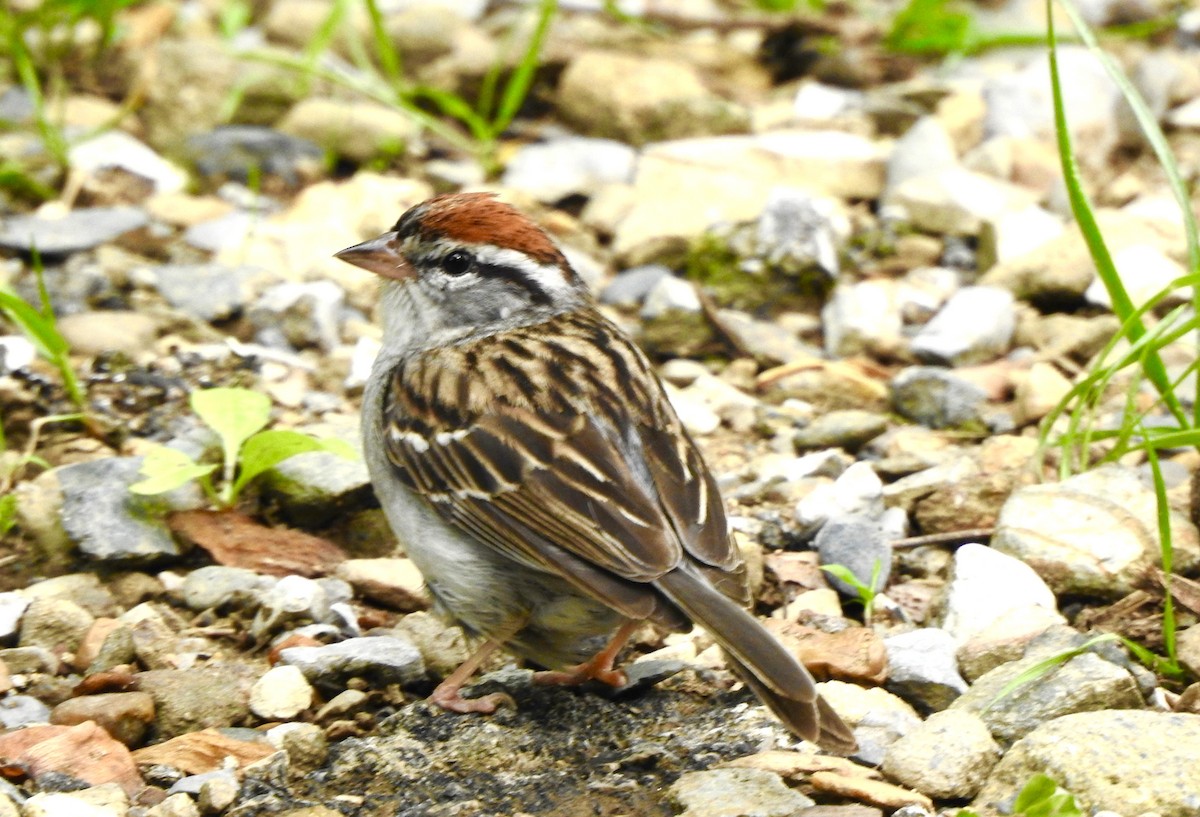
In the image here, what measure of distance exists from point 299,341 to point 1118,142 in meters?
3.76

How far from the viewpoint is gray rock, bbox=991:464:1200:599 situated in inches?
165

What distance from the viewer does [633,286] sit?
6.22 m

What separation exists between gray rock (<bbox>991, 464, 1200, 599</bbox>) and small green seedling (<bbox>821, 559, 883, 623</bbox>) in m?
0.33

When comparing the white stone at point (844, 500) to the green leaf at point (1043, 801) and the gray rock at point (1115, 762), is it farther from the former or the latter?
the green leaf at point (1043, 801)

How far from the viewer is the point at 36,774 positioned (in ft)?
11.2

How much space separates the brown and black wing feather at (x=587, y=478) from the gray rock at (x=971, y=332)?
169 centimetres

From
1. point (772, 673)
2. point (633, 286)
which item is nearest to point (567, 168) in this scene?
point (633, 286)

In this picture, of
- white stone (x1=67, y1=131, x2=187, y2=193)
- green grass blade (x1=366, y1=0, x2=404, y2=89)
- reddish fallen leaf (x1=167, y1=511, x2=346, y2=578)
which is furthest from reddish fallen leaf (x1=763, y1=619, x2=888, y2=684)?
white stone (x1=67, y1=131, x2=187, y2=193)

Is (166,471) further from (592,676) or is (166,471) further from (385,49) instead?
(385,49)

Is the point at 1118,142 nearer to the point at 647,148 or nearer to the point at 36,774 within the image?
the point at 647,148

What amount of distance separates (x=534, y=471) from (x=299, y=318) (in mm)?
2156

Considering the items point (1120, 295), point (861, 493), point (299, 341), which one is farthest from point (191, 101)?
point (1120, 295)

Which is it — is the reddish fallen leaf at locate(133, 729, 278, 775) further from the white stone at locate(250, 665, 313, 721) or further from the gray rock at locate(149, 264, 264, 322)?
the gray rock at locate(149, 264, 264, 322)

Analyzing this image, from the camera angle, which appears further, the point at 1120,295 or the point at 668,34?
the point at 668,34
